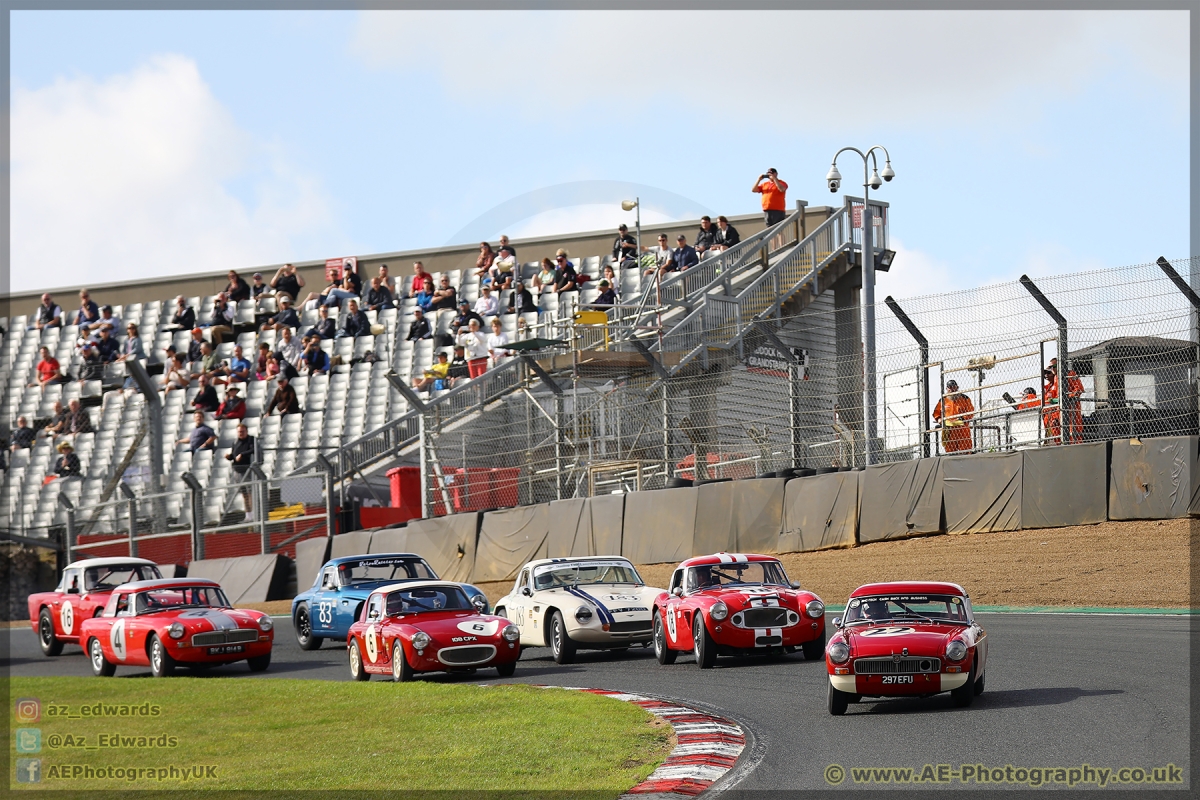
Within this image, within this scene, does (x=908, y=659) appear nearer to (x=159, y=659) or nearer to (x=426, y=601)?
(x=426, y=601)

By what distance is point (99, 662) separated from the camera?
17781 mm

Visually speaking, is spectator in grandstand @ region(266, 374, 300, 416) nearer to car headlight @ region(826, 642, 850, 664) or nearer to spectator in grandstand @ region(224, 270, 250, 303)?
spectator in grandstand @ region(224, 270, 250, 303)

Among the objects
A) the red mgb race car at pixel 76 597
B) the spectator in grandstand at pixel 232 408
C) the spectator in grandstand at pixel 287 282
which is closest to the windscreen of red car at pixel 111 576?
the red mgb race car at pixel 76 597

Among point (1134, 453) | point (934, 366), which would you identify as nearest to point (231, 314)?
point (934, 366)

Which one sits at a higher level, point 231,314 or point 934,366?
point 231,314

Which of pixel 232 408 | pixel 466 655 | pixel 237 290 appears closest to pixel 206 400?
pixel 232 408

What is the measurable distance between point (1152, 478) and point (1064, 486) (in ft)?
3.81

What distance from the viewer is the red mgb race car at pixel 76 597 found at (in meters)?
20.2

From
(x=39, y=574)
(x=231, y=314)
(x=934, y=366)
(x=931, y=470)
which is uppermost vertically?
(x=231, y=314)

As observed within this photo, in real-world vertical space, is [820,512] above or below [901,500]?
below

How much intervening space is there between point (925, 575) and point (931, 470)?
1.98 meters

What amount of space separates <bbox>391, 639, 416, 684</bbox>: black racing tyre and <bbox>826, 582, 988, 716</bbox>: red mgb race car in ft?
17.2

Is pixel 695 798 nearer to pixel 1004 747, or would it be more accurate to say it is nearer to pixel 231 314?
pixel 1004 747

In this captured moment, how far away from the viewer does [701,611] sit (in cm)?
1458
